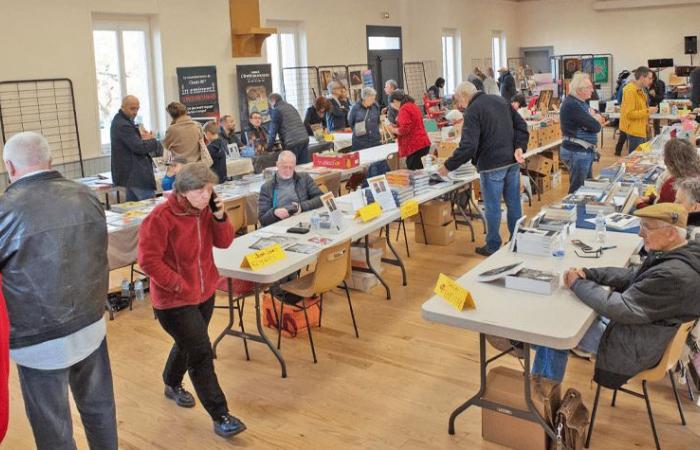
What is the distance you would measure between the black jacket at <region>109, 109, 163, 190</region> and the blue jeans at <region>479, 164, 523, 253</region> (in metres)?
2.97

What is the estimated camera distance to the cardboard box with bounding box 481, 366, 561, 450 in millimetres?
3227

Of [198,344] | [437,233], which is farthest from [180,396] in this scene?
[437,233]

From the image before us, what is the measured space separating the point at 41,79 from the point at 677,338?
21.5ft

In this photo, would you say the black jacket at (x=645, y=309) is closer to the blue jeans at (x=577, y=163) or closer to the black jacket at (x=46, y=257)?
the black jacket at (x=46, y=257)

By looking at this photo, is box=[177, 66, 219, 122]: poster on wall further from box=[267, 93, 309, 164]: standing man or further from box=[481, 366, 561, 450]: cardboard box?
box=[481, 366, 561, 450]: cardboard box

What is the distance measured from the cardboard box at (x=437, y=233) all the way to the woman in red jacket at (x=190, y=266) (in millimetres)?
3602

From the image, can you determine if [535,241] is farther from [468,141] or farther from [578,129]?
[578,129]

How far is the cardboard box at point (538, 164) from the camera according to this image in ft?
29.8

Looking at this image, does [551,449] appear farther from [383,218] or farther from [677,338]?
[383,218]

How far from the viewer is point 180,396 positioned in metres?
3.93

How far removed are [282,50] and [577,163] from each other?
5.55m

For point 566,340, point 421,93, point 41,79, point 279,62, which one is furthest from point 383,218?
point 421,93

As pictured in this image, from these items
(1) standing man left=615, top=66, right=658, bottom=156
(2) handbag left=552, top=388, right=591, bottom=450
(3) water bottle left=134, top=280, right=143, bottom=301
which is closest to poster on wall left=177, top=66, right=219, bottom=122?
(3) water bottle left=134, top=280, right=143, bottom=301

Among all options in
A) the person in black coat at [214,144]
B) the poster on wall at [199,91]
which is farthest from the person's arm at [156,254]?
Result: the poster on wall at [199,91]
